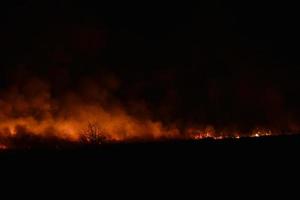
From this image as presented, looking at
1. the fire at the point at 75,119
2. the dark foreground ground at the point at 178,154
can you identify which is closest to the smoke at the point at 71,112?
the fire at the point at 75,119

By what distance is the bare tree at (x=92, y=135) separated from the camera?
1235cm

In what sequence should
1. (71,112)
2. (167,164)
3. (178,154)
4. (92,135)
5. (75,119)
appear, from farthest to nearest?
(71,112)
(75,119)
(92,135)
(178,154)
(167,164)

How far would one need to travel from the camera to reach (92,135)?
12.6 m

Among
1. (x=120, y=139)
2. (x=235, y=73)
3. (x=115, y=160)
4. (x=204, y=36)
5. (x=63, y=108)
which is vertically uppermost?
(x=204, y=36)

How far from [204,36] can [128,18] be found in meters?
2.73

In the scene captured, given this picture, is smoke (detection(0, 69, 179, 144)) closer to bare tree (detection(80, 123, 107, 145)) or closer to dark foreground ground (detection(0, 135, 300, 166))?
bare tree (detection(80, 123, 107, 145))

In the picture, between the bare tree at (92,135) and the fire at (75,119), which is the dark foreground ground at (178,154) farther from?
the fire at (75,119)

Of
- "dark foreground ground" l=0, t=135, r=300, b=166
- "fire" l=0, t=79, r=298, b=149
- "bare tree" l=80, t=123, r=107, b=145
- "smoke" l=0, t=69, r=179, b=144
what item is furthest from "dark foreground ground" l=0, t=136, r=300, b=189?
"smoke" l=0, t=69, r=179, b=144

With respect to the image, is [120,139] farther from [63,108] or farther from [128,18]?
[128,18]

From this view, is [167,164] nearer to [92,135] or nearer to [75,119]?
[92,135]

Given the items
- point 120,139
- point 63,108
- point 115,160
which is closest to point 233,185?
point 115,160

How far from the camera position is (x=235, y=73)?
15.7 m

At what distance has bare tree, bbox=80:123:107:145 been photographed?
1235 cm

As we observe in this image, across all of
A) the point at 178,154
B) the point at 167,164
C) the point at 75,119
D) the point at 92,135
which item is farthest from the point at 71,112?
the point at 167,164
